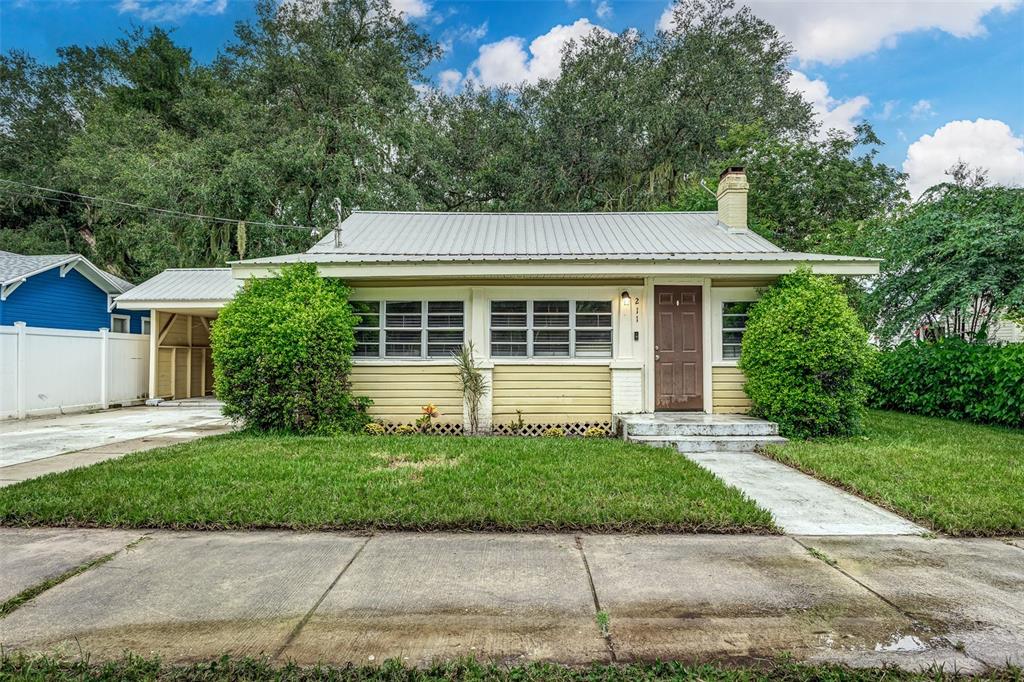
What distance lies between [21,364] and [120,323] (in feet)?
17.5

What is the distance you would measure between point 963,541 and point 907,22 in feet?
39.5

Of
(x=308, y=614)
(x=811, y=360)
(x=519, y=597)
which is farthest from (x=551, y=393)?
(x=308, y=614)

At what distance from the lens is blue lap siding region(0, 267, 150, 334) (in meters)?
11.1

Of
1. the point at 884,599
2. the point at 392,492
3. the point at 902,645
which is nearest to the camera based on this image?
the point at 902,645

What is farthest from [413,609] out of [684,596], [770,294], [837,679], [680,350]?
[770,294]

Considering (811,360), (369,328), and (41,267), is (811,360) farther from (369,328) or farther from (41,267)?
(41,267)

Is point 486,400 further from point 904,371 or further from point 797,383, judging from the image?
point 904,371

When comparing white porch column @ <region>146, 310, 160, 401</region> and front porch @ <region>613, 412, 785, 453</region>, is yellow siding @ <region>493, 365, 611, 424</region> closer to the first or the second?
front porch @ <region>613, 412, 785, 453</region>

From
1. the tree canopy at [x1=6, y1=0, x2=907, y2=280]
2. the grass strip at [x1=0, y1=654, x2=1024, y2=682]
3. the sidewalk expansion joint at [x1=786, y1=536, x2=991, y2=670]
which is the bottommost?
the sidewalk expansion joint at [x1=786, y1=536, x2=991, y2=670]

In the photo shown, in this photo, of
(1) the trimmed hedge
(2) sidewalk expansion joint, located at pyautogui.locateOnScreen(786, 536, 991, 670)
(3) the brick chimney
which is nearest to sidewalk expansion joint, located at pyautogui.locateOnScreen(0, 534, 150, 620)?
(2) sidewalk expansion joint, located at pyautogui.locateOnScreen(786, 536, 991, 670)

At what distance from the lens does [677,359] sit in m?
8.10

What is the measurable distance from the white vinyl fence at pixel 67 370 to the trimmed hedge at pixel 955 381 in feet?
47.4

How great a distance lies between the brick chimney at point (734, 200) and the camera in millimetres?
9781

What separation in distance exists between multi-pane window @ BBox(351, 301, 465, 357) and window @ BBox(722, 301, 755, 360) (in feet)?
13.3
